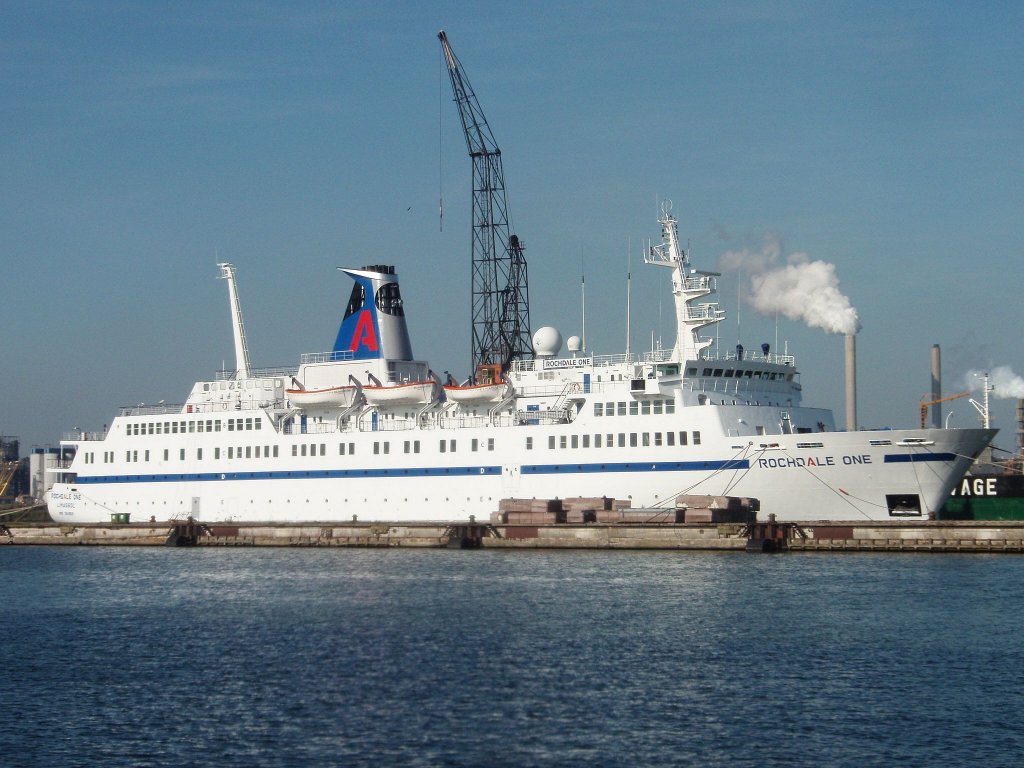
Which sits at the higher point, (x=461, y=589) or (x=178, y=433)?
(x=178, y=433)

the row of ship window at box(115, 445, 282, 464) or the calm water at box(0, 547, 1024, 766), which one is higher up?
the row of ship window at box(115, 445, 282, 464)

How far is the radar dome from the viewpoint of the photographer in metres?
59.4

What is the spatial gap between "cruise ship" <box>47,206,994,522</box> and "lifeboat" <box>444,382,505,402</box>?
7cm

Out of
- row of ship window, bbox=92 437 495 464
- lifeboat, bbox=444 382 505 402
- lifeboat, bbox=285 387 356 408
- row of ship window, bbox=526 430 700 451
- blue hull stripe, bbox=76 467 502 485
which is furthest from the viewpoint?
lifeboat, bbox=285 387 356 408

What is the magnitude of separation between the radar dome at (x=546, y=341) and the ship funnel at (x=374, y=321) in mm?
7884

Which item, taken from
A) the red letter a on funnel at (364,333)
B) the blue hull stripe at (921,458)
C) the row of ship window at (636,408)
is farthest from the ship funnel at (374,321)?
the blue hull stripe at (921,458)

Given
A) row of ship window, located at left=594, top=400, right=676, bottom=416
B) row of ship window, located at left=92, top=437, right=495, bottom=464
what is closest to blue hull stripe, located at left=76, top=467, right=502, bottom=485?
row of ship window, located at left=92, top=437, right=495, bottom=464

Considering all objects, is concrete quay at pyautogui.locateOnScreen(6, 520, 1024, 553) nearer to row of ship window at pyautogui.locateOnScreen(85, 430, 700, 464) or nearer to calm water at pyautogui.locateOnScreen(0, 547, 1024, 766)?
calm water at pyautogui.locateOnScreen(0, 547, 1024, 766)

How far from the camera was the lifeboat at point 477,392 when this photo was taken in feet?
190

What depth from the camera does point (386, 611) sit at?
122 ft

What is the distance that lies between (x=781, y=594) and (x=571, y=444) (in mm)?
17418

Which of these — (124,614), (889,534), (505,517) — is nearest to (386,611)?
(124,614)

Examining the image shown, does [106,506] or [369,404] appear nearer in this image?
[369,404]

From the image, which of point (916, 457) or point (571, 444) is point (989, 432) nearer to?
point (916, 457)
